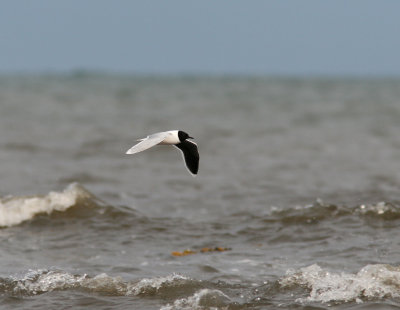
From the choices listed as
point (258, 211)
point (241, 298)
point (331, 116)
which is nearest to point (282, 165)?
point (258, 211)

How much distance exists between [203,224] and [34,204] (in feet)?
7.35

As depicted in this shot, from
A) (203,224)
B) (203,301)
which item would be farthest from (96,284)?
(203,224)

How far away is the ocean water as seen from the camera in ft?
19.6

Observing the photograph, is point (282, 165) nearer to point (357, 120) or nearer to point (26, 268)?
point (26, 268)

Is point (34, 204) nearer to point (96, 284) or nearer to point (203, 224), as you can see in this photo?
point (203, 224)

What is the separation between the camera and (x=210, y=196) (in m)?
A: 10.9

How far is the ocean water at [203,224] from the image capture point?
5.99 meters

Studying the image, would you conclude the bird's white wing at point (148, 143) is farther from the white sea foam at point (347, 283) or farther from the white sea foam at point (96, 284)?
the white sea foam at point (347, 283)

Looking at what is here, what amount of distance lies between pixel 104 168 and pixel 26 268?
653 cm

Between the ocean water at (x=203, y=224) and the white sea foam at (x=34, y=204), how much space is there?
0.02 m

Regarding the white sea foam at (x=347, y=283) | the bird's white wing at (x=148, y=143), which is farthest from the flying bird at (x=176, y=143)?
the white sea foam at (x=347, y=283)

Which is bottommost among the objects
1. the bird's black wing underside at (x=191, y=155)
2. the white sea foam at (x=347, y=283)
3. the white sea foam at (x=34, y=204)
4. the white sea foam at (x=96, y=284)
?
the white sea foam at (x=347, y=283)

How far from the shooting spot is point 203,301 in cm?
566

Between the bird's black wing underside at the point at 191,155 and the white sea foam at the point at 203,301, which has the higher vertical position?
the bird's black wing underside at the point at 191,155
